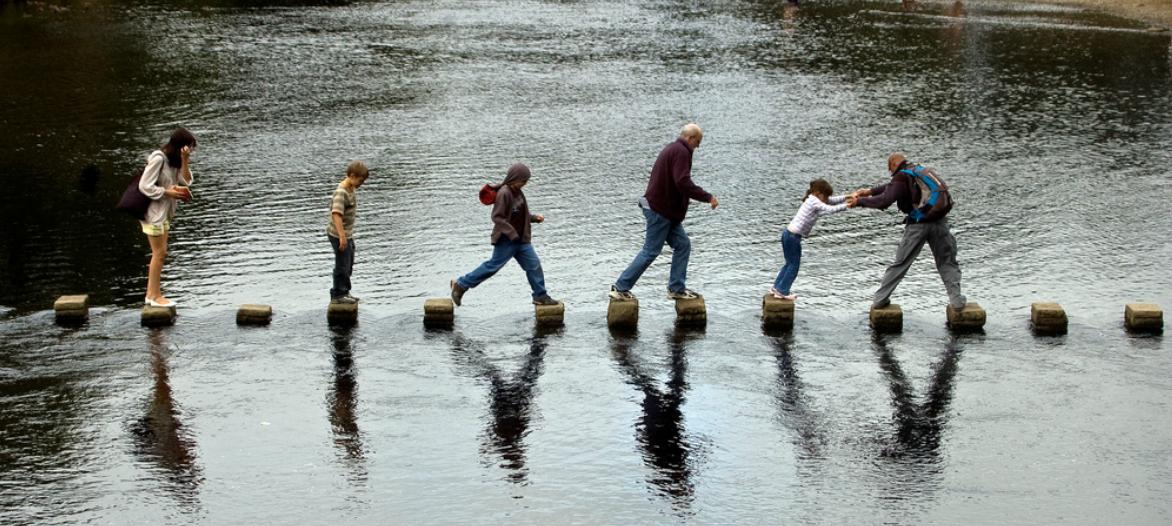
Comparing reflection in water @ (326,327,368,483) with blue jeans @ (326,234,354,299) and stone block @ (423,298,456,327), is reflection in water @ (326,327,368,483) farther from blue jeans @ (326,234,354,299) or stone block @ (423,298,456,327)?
stone block @ (423,298,456,327)

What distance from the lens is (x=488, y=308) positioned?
1130 cm

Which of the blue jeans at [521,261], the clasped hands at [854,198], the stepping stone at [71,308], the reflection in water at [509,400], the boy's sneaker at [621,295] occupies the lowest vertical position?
the reflection in water at [509,400]

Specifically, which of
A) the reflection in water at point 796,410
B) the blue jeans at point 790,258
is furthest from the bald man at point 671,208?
the reflection in water at point 796,410

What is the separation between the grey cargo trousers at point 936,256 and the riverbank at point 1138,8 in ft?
107

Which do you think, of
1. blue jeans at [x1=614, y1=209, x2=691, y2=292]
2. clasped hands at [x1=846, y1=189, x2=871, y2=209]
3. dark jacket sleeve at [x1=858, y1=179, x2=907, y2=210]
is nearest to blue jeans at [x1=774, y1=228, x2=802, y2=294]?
clasped hands at [x1=846, y1=189, x2=871, y2=209]

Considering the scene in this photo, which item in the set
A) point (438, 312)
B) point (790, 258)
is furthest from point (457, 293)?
point (790, 258)

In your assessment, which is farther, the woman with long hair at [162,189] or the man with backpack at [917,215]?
the man with backpack at [917,215]

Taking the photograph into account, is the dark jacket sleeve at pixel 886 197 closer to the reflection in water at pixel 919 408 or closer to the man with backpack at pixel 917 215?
the man with backpack at pixel 917 215

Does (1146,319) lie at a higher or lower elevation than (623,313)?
lower

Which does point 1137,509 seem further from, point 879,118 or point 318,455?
point 879,118

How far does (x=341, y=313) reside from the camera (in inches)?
413

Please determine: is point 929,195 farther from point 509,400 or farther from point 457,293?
point 457,293

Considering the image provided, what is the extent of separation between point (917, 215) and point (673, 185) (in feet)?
7.72

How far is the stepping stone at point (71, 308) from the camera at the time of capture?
1038 cm
